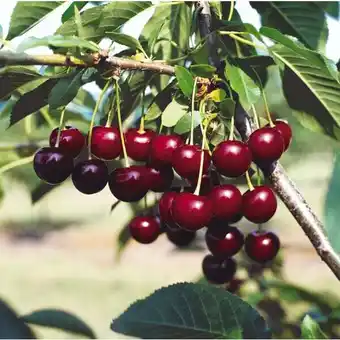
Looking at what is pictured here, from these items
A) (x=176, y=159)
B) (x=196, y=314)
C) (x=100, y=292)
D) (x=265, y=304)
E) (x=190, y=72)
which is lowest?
(x=100, y=292)

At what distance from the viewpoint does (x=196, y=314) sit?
0.97 metres

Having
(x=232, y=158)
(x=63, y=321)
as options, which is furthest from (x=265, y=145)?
(x=63, y=321)

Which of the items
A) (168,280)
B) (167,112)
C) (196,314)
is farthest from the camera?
(168,280)

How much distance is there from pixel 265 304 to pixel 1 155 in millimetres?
696

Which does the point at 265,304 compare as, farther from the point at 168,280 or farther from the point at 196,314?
the point at 168,280

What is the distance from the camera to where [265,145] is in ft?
3.29

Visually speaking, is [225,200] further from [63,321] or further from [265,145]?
[63,321]

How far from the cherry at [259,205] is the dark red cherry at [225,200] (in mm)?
28

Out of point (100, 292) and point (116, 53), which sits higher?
point (116, 53)

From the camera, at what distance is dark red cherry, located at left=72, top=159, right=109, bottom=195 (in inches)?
41.9

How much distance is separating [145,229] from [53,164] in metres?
0.31

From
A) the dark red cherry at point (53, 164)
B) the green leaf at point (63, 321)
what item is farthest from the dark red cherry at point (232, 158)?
the green leaf at point (63, 321)

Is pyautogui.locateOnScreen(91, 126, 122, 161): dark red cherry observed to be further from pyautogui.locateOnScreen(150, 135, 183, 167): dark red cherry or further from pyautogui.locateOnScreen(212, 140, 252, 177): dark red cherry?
pyautogui.locateOnScreen(212, 140, 252, 177): dark red cherry

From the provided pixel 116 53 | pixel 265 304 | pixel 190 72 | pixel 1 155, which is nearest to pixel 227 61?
pixel 190 72
